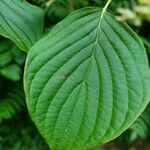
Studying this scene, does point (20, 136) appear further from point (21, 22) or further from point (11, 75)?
point (21, 22)

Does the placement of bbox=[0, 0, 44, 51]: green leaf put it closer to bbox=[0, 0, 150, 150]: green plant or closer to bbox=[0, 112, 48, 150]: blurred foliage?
bbox=[0, 0, 150, 150]: green plant

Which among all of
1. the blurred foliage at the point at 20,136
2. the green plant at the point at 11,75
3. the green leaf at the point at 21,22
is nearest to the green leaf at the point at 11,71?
the green plant at the point at 11,75

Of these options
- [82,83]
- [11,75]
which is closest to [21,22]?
[82,83]

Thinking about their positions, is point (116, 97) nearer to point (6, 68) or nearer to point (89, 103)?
point (89, 103)

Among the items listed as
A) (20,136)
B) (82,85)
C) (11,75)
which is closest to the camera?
(82,85)

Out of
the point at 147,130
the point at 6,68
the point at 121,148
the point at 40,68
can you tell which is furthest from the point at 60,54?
the point at 121,148

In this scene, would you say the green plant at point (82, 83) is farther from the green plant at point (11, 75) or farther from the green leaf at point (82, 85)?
the green plant at point (11, 75)

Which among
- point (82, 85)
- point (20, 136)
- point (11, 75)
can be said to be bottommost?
point (20, 136)

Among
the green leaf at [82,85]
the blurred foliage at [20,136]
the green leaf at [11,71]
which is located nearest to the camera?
the green leaf at [82,85]
